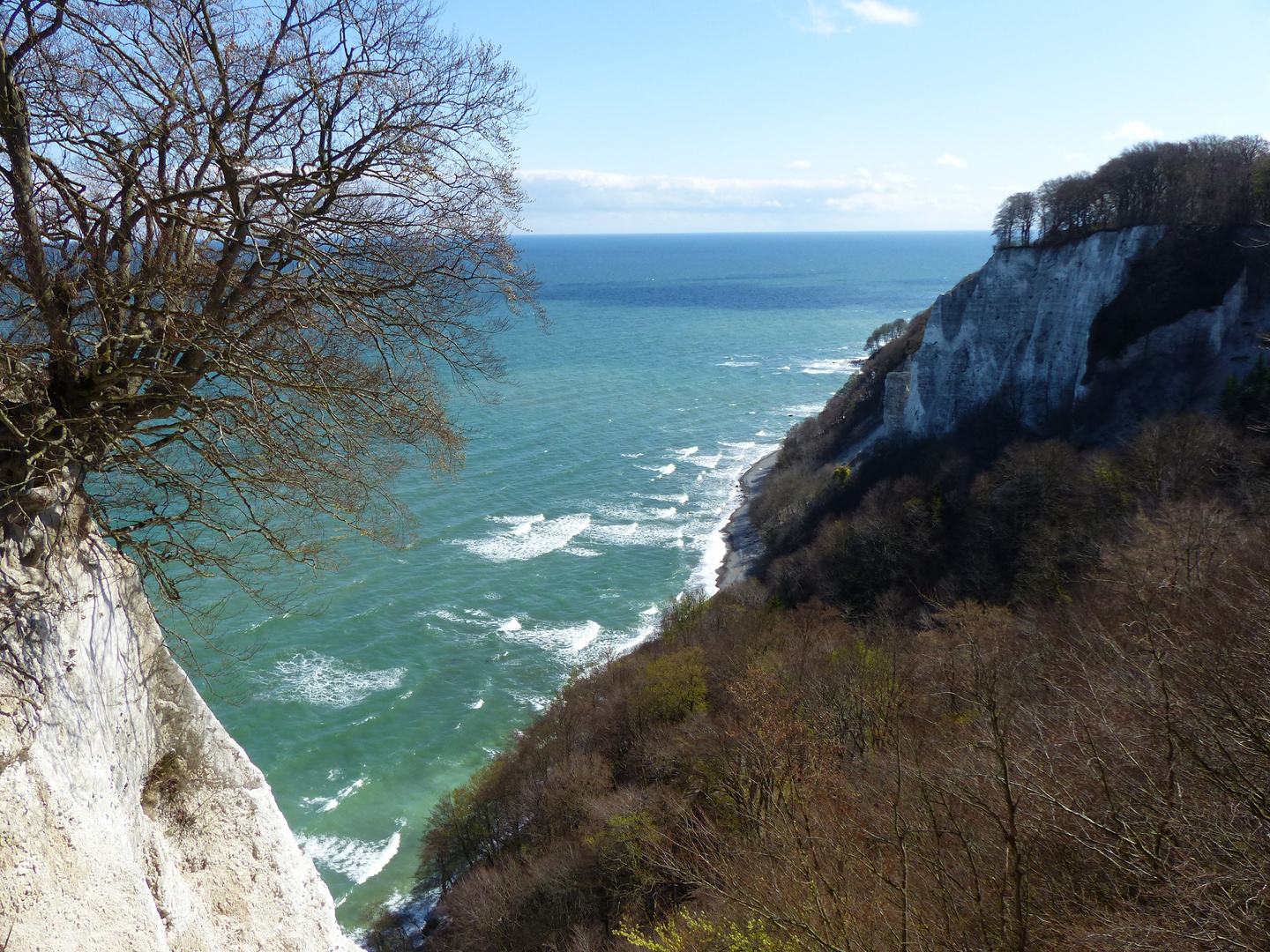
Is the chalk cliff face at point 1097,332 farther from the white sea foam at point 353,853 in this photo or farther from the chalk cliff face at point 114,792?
the chalk cliff face at point 114,792

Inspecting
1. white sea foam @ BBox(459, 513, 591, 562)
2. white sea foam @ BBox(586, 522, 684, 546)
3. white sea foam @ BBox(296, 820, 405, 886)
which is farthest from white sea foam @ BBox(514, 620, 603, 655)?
white sea foam @ BBox(296, 820, 405, 886)

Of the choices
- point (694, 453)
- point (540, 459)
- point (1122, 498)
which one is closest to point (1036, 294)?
point (1122, 498)

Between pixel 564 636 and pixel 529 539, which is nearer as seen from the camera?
pixel 564 636

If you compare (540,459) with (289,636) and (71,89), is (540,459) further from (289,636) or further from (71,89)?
(71,89)

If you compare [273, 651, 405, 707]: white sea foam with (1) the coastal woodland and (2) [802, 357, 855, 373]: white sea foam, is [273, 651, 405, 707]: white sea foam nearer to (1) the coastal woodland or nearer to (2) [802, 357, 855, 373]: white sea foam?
(1) the coastal woodland

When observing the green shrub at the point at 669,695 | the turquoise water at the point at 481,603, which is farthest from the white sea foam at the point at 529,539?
the green shrub at the point at 669,695

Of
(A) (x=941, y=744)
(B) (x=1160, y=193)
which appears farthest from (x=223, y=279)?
(B) (x=1160, y=193)

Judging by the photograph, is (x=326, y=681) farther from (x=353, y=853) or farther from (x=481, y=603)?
(x=353, y=853)
